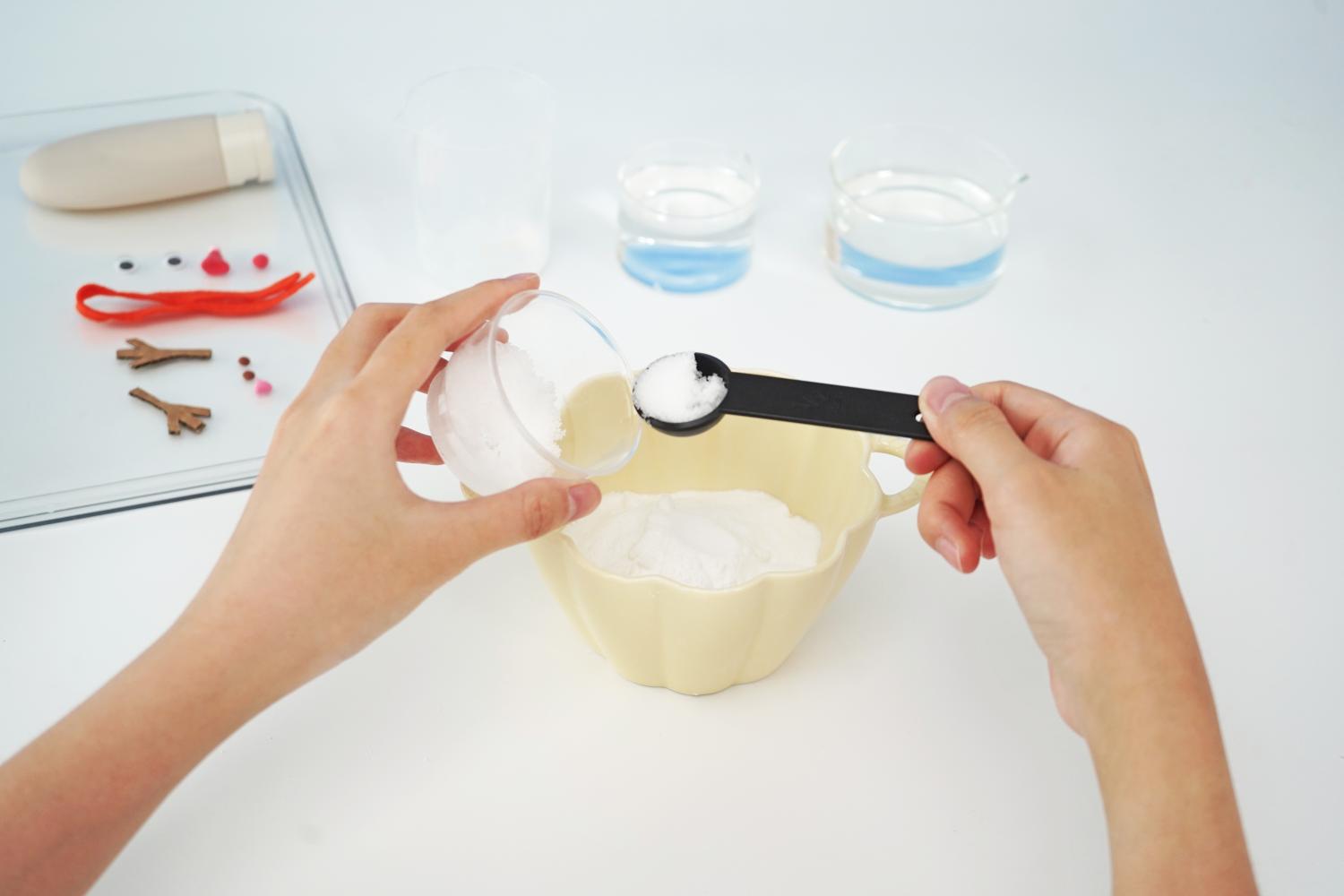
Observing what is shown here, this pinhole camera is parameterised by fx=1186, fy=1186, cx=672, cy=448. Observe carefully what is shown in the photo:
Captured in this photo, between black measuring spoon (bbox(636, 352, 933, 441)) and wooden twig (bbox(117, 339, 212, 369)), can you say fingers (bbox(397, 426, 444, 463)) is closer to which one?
black measuring spoon (bbox(636, 352, 933, 441))

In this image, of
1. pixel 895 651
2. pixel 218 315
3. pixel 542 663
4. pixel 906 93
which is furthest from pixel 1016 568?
pixel 906 93

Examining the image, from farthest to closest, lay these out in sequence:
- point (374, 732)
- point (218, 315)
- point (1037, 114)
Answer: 1. point (1037, 114)
2. point (218, 315)
3. point (374, 732)

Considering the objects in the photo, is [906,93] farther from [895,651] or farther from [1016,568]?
[1016,568]

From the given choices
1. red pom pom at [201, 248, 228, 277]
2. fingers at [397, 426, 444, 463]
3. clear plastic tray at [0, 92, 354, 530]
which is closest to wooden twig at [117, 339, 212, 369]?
clear plastic tray at [0, 92, 354, 530]

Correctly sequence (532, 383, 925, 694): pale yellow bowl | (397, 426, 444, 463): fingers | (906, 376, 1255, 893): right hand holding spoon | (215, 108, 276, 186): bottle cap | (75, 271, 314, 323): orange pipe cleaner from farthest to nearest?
(215, 108, 276, 186): bottle cap < (75, 271, 314, 323): orange pipe cleaner < (397, 426, 444, 463): fingers < (532, 383, 925, 694): pale yellow bowl < (906, 376, 1255, 893): right hand holding spoon

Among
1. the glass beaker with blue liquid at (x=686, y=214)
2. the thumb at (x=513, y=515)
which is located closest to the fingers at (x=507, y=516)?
the thumb at (x=513, y=515)

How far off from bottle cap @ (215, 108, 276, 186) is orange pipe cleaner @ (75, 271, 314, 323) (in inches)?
7.1

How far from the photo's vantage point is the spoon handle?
78 centimetres

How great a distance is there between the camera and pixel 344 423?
27.2 inches

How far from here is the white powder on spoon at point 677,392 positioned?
81 centimetres

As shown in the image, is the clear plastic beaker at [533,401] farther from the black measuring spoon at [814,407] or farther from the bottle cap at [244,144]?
the bottle cap at [244,144]

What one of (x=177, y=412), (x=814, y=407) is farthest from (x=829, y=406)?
(x=177, y=412)

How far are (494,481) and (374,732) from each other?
0.70 feet

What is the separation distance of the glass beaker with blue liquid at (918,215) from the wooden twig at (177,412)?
67 centimetres
